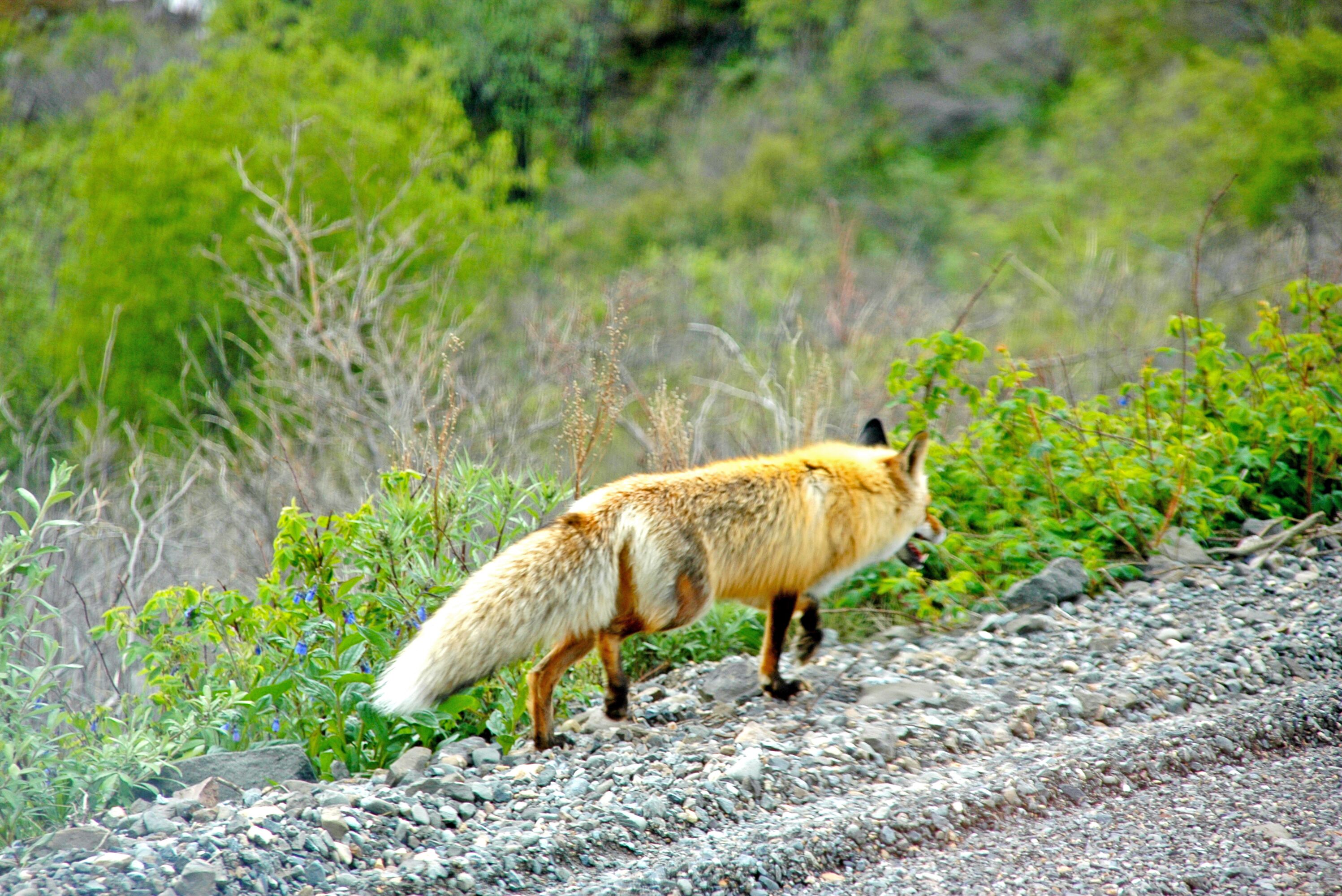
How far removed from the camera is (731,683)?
5.52 meters

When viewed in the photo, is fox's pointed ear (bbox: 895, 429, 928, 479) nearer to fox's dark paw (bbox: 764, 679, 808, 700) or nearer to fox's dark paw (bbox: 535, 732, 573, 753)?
fox's dark paw (bbox: 764, 679, 808, 700)

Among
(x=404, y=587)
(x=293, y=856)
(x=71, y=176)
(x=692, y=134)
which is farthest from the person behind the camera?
(x=692, y=134)

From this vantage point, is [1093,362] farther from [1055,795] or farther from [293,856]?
[293,856]

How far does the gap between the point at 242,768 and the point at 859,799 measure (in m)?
2.27

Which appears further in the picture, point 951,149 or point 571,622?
point 951,149

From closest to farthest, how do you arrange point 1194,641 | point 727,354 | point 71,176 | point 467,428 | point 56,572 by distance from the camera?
point 1194,641 → point 56,572 → point 467,428 → point 727,354 → point 71,176

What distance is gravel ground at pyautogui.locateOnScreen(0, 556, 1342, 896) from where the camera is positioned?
3.26m

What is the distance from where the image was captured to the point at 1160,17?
3084cm

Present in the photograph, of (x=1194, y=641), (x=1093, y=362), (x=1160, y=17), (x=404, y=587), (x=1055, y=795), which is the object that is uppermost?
(x=1160, y=17)

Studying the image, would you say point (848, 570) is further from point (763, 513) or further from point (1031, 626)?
point (1031, 626)

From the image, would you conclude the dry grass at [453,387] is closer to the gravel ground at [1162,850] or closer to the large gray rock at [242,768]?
the large gray rock at [242,768]

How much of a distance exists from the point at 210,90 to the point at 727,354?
42.8ft

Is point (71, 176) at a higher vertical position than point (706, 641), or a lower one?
higher

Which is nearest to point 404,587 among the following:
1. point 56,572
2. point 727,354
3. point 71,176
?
point 56,572
